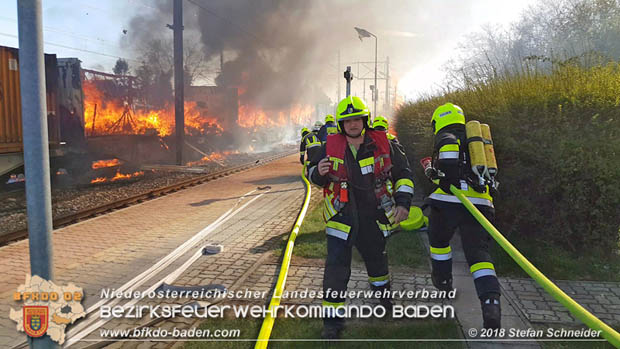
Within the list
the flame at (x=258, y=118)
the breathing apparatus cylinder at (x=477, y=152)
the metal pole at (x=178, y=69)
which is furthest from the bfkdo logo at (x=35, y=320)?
the flame at (x=258, y=118)

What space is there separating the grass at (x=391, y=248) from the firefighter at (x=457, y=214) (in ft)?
3.26

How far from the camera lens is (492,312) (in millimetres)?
3189

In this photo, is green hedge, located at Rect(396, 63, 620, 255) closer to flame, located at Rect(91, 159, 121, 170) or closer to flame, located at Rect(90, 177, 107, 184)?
flame, located at Rect(90, 177, 107, 184)

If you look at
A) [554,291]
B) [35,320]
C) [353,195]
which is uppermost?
[353,195]

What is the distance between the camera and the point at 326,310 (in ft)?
10.6

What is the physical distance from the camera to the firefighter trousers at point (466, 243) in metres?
3.33

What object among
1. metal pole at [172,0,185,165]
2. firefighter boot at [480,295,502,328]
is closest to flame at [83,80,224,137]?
metal pole at [172,0,185,165]

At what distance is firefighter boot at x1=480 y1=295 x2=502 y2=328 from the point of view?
3.17 m

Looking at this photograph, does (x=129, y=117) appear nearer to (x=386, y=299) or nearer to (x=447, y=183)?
(x=386, y=299)

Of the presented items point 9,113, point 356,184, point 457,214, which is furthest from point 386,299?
point 9,113

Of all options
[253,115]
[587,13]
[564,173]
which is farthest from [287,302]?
[253,115]

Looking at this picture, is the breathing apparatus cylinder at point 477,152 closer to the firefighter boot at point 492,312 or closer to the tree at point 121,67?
the firefighter boot at point 492,312

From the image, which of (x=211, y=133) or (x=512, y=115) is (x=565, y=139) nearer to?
(x=512, y=115)

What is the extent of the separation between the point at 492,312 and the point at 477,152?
4.32 feet
